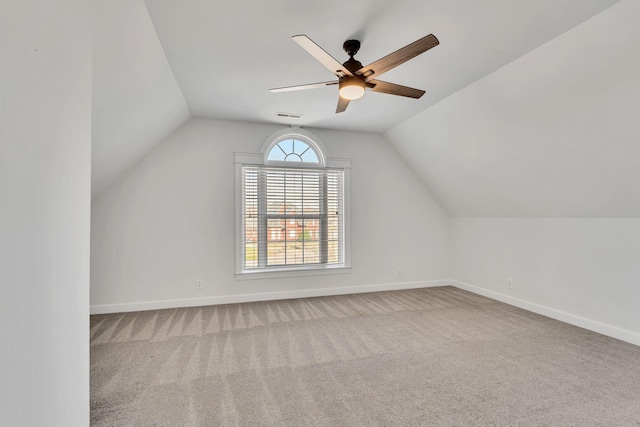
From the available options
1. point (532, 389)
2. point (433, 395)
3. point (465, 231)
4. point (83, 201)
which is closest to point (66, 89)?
point (83, 201)

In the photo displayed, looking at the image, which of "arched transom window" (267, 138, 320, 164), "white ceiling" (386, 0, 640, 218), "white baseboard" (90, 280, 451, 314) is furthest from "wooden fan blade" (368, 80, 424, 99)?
"white baseboard" (90, 280, 451, 314)

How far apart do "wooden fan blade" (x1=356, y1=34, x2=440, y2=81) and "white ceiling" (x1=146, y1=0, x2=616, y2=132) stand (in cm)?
31

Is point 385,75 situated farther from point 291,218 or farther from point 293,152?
point 291,218

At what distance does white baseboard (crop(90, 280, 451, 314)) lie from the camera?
3703 mm

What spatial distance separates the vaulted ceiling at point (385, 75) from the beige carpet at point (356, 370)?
1.59 m

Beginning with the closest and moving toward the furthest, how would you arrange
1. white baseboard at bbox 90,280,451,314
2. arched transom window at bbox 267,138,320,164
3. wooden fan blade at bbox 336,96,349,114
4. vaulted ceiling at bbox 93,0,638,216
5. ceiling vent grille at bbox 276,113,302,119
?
vaulted ceiling at bbox 93,0,638,216 → wooden fan blade at bbox 336,96,349,114 → white baseboard at bbox 90,280,451,314 → ceiling vent grille at bbox 276,113,302,119 → arched transom window at bbox 267,138,320,164

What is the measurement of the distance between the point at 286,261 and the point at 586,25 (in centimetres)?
382

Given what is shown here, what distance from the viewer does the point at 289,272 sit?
4328 millimetres

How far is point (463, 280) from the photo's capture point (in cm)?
489

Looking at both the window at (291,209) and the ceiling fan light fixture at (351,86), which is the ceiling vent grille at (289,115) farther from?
the ceiling fan light fixture at (351,86)

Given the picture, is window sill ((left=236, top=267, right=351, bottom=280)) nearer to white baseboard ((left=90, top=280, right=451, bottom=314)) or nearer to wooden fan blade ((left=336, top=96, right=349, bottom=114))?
white baseboard ((left=90, top=280, right=451, bottom=314))

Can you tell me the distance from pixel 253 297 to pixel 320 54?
327 cm

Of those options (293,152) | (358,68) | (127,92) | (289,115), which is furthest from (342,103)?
(293,152)

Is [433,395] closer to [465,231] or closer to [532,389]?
[532,389]
